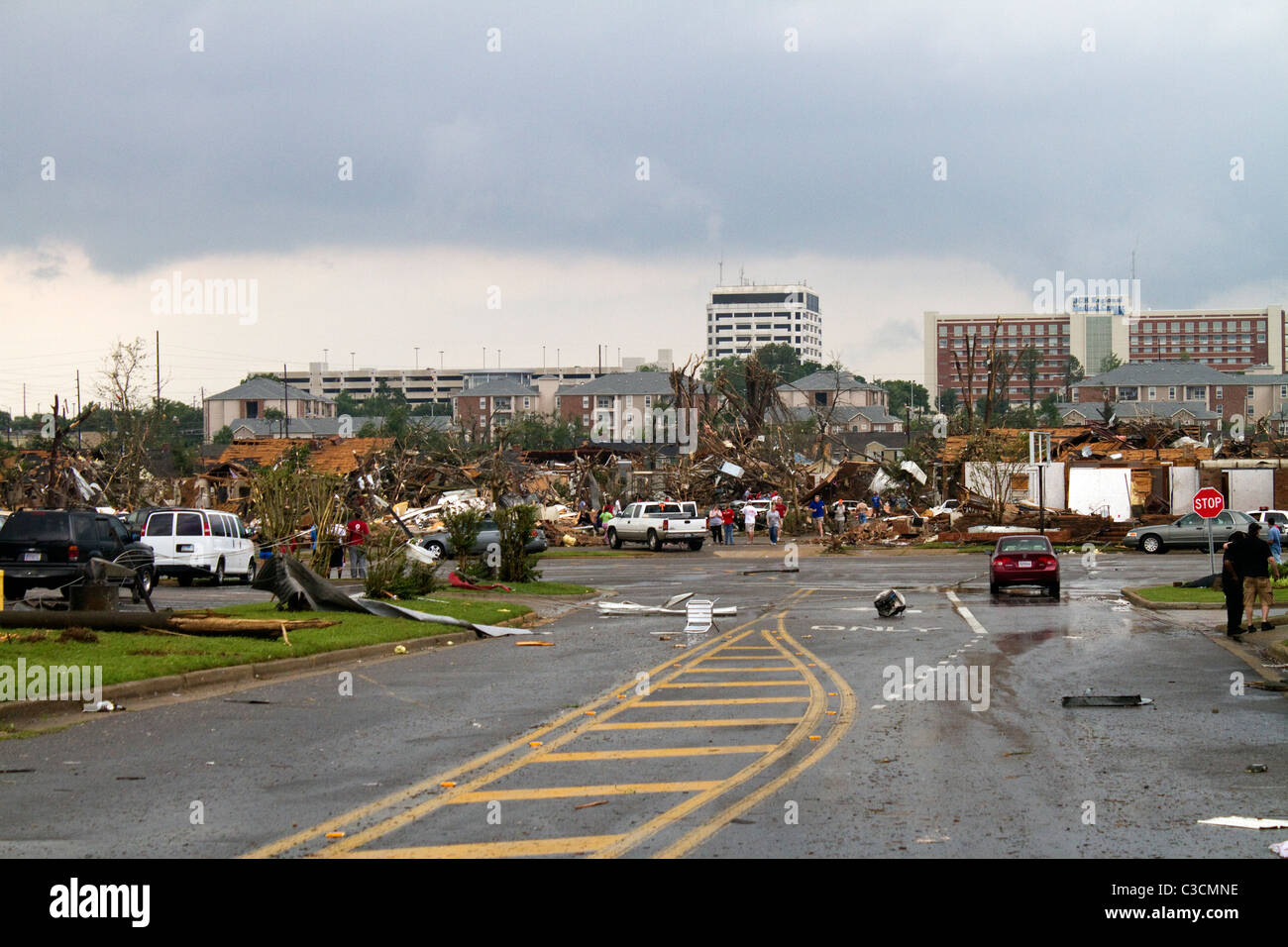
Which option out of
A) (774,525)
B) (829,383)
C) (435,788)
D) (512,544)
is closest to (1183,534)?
Answer: (774,525)

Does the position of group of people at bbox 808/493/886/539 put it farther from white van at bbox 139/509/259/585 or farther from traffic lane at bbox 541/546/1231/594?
white van at bbox 139/509/259/585

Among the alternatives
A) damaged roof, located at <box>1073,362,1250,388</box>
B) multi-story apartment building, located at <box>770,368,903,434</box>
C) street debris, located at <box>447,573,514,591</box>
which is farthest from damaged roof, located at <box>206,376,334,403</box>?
street debris, located at <box>447,573,514,591</box>

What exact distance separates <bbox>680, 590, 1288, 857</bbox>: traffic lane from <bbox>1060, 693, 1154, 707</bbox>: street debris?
163 mm

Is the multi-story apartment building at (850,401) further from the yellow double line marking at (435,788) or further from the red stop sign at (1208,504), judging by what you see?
the yellow double line marking at (435,788)

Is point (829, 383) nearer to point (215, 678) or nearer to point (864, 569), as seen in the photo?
point (864, 569)

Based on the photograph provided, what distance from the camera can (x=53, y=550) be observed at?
80.8 feet

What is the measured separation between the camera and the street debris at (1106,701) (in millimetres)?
13000

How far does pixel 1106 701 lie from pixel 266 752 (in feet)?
27.0

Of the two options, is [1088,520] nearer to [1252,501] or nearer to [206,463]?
[1252,501]

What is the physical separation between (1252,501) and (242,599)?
47627 mm

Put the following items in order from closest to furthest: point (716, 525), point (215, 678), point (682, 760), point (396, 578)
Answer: point (682, 760), point (215, 678), point (396, 578), point (716, 525)
